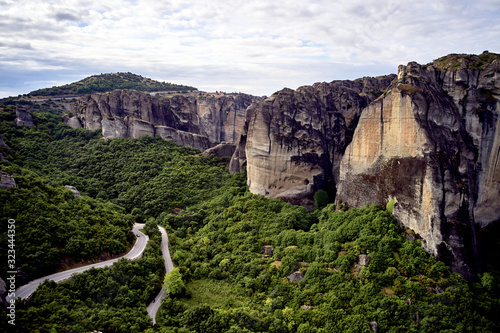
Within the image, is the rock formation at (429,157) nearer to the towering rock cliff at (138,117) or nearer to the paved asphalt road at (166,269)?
the paved asphalt road at (166,269)

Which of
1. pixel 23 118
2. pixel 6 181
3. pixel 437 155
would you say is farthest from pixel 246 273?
pixel 23 118

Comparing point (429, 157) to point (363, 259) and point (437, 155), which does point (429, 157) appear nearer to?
point (437, 155)

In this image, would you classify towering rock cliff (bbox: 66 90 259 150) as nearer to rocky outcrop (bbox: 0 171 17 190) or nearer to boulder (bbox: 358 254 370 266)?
rocky outcrop (bbox: 0 171 17 190)

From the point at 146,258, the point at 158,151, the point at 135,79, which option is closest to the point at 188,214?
the point at 146,258

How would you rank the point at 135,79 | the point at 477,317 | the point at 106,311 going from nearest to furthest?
1. the point at 477,317
2. the point at 106,311
3. the point at 135,79

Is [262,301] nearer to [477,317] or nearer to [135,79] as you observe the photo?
[477,317]
